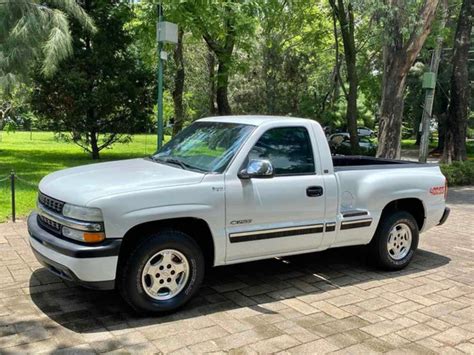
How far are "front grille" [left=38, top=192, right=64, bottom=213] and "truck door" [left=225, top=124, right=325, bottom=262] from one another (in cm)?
153

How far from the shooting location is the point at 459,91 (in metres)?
17.6

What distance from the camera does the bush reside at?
49.9 ft

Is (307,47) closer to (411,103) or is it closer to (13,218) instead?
(411,103)

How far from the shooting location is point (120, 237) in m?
4.35

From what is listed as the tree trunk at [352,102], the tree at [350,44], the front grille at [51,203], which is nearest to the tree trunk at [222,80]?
the tree at [350,44]

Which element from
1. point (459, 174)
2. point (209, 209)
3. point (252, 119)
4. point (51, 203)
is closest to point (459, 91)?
point (459, 174)

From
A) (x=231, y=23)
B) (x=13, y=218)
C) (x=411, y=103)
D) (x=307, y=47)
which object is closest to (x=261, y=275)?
(x=13, y=218)

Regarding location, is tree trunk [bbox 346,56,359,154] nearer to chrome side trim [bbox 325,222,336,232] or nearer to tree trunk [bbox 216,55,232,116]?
tree trunk [bbox 216,55,232,116]

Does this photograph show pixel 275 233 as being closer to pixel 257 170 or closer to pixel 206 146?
pixel 257 170

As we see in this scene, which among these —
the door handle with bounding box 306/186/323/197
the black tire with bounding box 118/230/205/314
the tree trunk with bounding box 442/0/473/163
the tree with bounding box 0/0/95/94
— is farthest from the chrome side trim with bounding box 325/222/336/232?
the tree trunk with bounding box 442/0/473/163

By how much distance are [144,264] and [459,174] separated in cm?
1326

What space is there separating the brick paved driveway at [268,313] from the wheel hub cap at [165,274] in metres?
0.23

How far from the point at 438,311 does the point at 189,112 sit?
108 feet

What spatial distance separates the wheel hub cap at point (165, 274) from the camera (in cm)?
459
